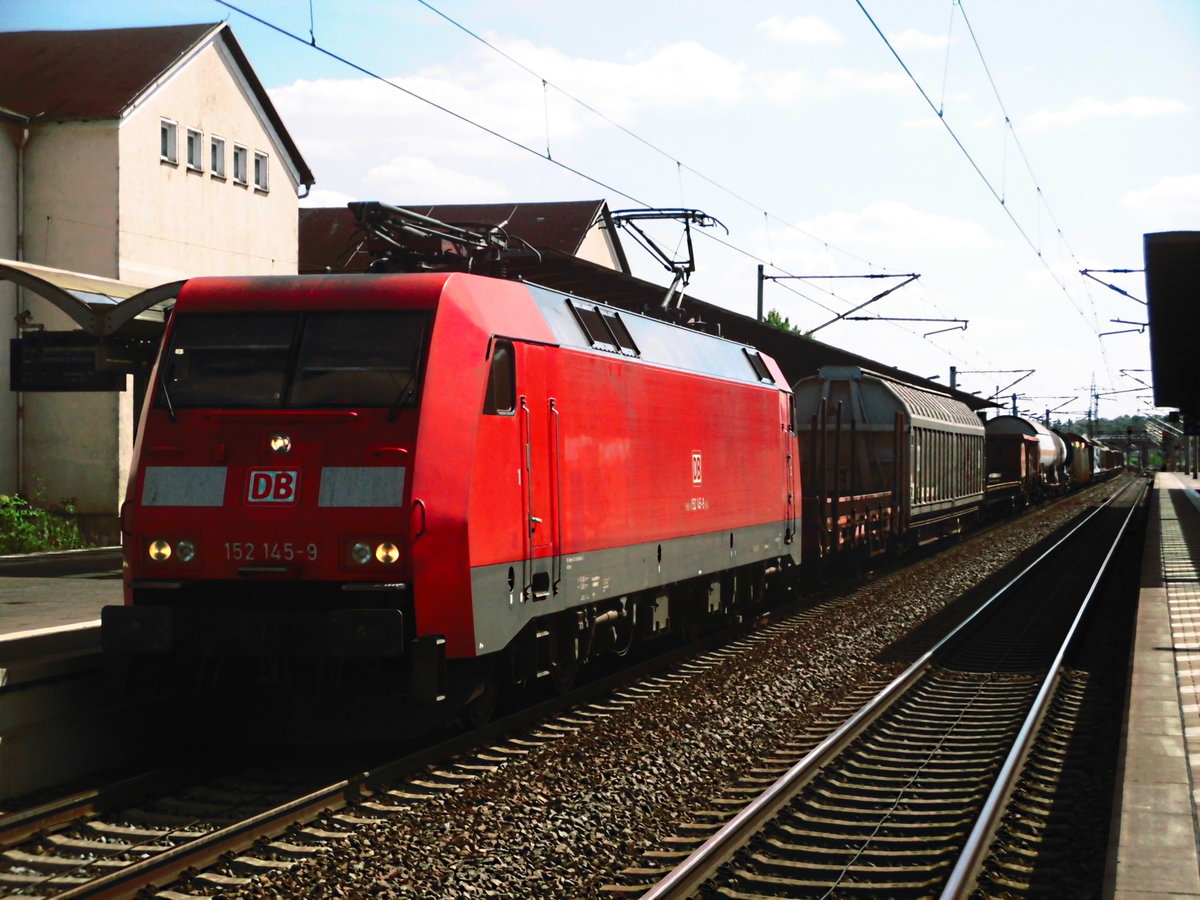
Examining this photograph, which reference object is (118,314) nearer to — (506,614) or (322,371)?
(322,371)

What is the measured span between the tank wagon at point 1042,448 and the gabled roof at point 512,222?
15.6 metres

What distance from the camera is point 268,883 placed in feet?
21.5

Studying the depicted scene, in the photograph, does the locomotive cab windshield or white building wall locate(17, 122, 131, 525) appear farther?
white building wall locate(17, 122, 131, 525)

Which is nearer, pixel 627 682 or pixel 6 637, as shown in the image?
pixel 6 637

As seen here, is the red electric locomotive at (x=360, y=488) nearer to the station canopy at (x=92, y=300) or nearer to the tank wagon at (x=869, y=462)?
the station canopy at (x=92, y=300)

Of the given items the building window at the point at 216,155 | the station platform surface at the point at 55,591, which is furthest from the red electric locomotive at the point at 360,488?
the building window at the point at 216,155

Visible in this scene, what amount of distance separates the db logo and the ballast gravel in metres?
2.06

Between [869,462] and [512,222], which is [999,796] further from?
[512,222]

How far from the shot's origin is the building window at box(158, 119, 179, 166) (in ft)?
98.6

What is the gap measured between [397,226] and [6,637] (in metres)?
4.39

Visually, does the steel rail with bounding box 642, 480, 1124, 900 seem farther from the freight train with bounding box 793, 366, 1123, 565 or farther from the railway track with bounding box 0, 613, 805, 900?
the freight train with bounding box 793, 366, 1123, 565

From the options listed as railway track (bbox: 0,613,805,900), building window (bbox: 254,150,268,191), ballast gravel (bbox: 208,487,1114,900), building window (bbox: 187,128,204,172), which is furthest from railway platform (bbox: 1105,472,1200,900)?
building window (bbox: 254,150,268,191)

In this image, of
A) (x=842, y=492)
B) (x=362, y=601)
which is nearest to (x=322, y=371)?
(x=362, y=601)

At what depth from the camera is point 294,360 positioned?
356 inches
